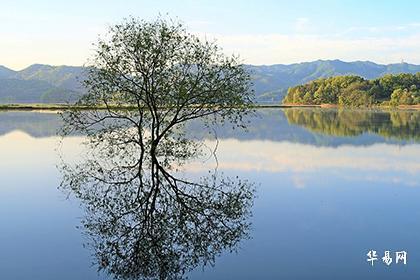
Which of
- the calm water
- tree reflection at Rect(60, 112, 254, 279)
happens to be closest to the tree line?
the calm water

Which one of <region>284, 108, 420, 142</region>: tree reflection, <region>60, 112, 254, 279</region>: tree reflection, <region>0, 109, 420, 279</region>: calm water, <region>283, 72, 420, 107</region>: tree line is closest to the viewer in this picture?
<region>0, 109, 420, 279</region>: calm water

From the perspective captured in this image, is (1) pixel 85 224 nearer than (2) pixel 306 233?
No

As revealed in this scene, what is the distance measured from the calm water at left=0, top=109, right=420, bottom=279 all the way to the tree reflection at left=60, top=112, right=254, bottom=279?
1.61ft

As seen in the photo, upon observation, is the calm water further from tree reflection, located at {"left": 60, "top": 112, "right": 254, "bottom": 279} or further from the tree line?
the tree line

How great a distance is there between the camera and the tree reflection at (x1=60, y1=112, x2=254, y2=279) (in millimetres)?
12891

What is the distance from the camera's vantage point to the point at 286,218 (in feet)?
57.0

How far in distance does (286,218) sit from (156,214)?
4629 millimetres

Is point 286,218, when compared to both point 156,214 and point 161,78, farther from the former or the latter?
point 161,78

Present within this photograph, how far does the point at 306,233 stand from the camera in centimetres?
1543

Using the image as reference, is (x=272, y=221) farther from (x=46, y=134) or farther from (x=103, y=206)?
(x=46, y=134)

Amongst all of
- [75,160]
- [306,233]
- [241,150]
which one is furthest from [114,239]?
[241,150]

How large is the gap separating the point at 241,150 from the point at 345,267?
89.5 ft

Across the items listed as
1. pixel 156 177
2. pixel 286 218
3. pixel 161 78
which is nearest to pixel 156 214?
pixel 286 218

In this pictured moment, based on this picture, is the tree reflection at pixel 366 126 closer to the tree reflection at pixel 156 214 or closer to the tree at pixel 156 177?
the tree at pixel 156 177
